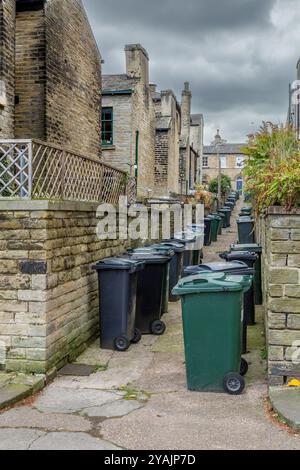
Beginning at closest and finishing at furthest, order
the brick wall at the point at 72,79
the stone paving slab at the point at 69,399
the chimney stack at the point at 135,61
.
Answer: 1. the stone paving slab at the point at 69,399
2. the brick wall at the point at 72,79
3. the chimney stack at the point at 135,61

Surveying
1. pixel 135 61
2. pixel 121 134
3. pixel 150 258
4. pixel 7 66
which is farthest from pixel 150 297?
pixel 135 61

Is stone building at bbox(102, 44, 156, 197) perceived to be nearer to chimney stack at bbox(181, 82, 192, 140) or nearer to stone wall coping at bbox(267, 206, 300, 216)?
chimney stack at bbox(181, 82, 192, 140)

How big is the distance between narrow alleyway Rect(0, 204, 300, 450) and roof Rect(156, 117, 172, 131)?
20456mm

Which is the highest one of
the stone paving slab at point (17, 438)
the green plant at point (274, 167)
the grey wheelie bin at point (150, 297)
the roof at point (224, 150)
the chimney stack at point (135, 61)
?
the roof at point (224, 150)

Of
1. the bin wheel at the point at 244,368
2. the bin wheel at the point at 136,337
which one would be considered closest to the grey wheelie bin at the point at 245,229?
the bin wheel at the point at 136,337

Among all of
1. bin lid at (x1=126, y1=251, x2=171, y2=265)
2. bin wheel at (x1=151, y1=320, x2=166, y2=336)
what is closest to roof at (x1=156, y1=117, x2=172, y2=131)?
bin lid at (x1=126, y1=251, x2=171, y2=265)

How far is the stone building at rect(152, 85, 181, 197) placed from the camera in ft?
85.9

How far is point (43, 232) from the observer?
6.14 meters

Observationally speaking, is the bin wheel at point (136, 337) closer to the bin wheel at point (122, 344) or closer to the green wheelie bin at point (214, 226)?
the bin wheel at point (122, 344)

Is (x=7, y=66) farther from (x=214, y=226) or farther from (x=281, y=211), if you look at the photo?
(x=214, y=226)

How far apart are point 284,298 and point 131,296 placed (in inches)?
106

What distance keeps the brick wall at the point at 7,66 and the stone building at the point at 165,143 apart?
16.0 m

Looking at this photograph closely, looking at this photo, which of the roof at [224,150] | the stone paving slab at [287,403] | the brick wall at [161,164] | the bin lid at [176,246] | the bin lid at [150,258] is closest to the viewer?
the stone paving slab at [287,403]

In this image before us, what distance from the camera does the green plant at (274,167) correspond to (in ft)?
18.9
